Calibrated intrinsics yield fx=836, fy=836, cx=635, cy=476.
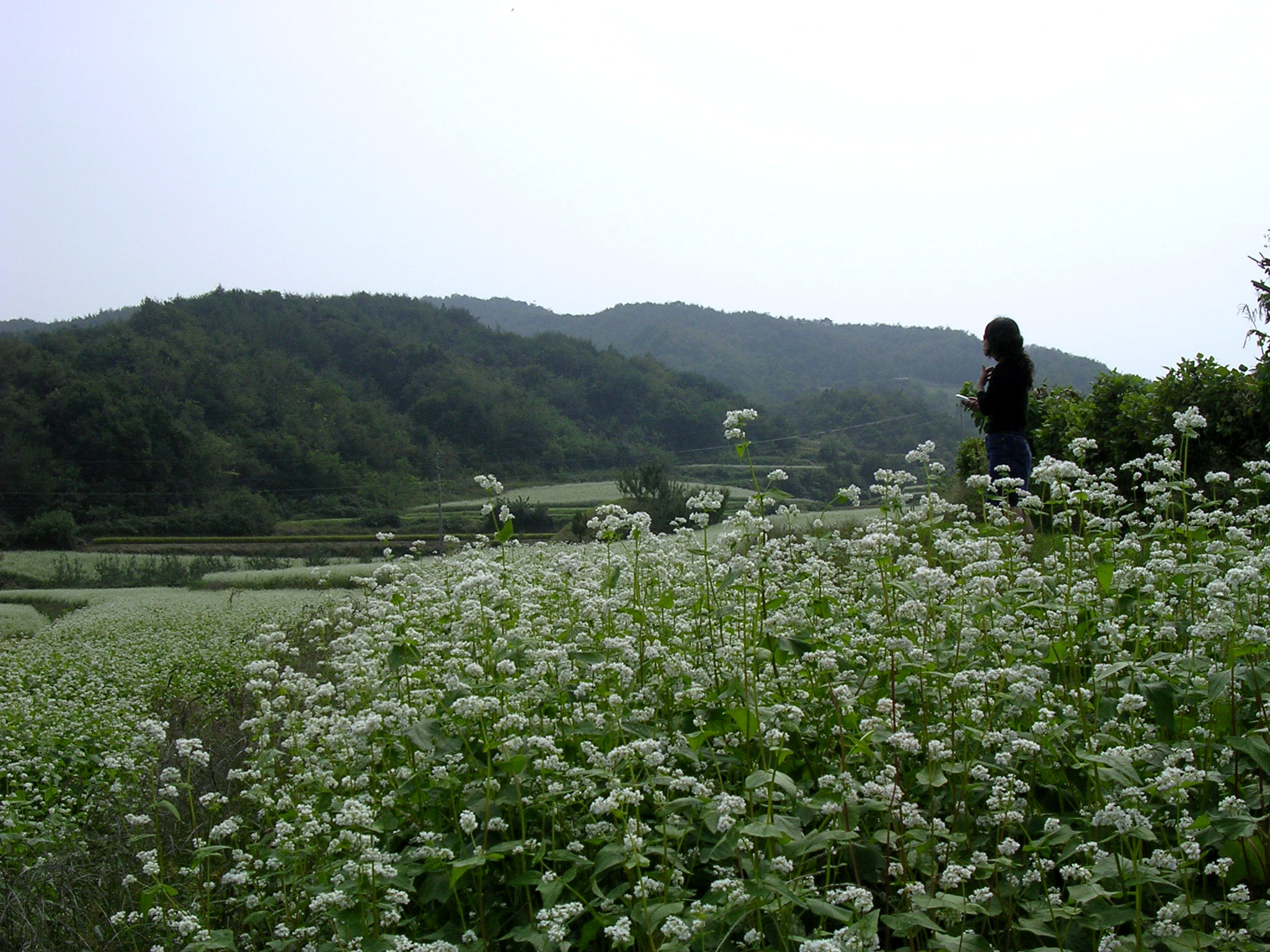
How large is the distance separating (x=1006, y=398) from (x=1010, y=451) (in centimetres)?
49

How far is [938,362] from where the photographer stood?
58.5m

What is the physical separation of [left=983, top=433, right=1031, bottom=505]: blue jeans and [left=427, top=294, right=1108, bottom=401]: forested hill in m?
39.7

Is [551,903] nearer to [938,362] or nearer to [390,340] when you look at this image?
[390,340]

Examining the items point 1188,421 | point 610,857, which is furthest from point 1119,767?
point 1188,421

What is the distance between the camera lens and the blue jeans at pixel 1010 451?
7.70 m

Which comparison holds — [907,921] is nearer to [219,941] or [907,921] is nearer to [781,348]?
[219,941]

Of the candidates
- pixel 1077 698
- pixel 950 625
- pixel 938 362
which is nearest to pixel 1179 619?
pixel 950 625

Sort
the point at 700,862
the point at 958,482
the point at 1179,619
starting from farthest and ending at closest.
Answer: the point at 958,482, the point at 1179,619, the point at 700,862

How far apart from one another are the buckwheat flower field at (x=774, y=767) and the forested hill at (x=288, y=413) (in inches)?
1095

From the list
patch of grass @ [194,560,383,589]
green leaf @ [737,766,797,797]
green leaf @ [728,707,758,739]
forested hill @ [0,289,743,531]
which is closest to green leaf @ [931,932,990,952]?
green leaf @ [737,766,797,797]

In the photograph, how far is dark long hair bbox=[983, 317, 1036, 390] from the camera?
7742mm

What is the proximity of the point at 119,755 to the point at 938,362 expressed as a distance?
194 feet

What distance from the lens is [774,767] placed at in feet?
9.80

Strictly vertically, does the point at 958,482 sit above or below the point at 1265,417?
below
